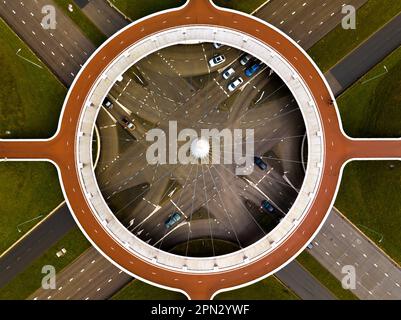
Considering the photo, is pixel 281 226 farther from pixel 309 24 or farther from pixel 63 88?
pixel 63 88

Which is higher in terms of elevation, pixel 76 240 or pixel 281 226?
pixel 76 240

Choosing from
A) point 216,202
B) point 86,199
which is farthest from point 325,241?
point 86,199

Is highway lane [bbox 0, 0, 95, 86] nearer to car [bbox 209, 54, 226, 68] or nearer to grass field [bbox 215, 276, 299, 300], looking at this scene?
car [bbox 209, 54, 226, 68]

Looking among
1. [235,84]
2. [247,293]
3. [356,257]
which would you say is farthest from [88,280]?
[356,257]

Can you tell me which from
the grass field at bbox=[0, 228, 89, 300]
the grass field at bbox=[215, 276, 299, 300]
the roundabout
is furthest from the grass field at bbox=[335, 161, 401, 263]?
the grass field at bbox=[0, 228, 89, 300]

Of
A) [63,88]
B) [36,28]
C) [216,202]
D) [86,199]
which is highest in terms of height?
[36,28]

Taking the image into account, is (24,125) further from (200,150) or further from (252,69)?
(252,69)

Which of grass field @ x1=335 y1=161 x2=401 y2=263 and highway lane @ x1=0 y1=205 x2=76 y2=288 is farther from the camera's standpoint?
grass field @ x1=335 y1=161 x2=401 y2=263

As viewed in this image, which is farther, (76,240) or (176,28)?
(76,240)
